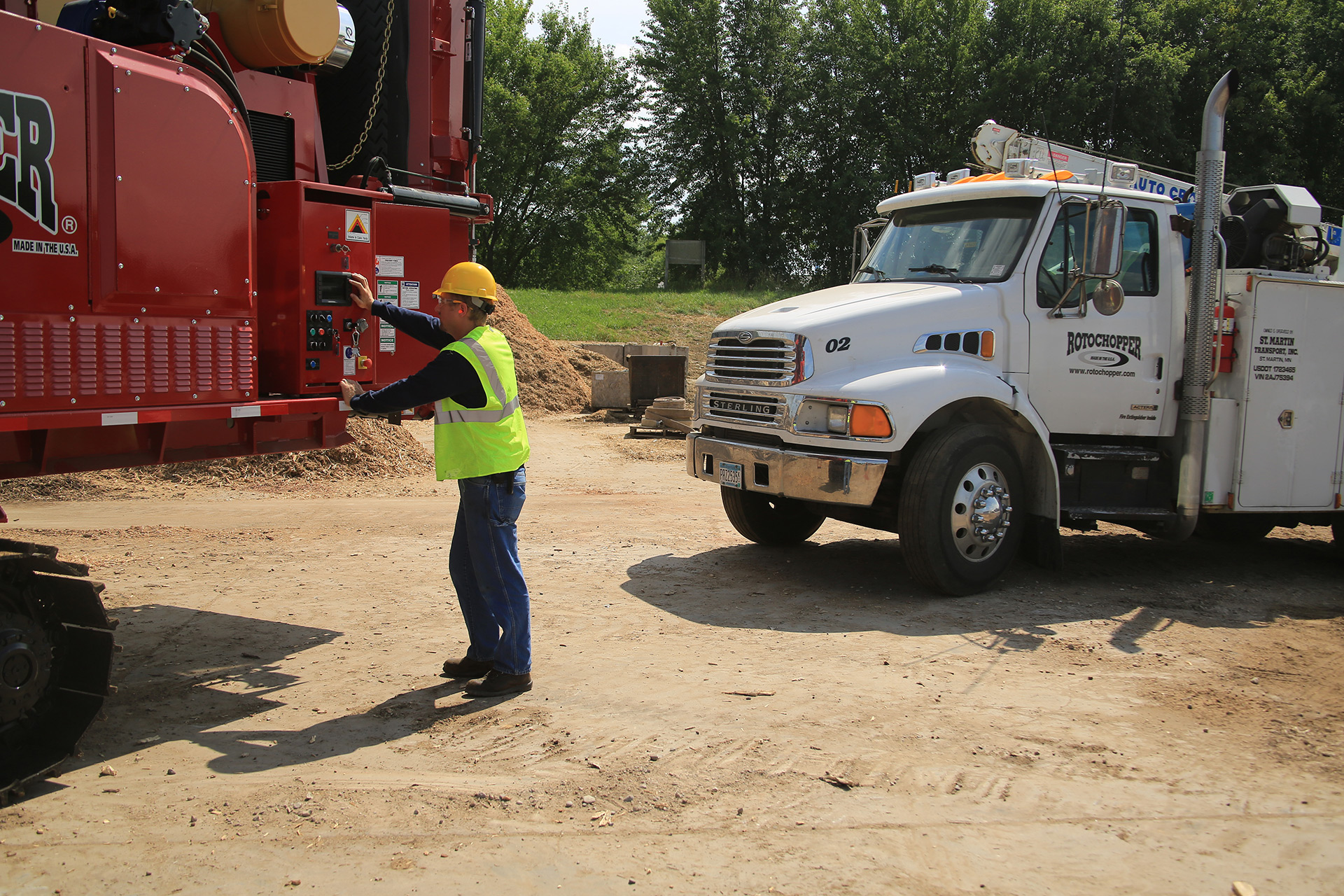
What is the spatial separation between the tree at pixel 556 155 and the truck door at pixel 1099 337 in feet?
132

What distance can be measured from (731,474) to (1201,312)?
12.1 feet

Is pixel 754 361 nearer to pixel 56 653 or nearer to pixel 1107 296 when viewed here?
pixel 1107 296

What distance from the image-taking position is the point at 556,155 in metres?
47.2

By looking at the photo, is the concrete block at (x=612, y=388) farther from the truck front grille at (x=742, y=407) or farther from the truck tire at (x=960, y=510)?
the truck tire at (x=960, y=510)

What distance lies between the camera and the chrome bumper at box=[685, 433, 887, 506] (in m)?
6.70

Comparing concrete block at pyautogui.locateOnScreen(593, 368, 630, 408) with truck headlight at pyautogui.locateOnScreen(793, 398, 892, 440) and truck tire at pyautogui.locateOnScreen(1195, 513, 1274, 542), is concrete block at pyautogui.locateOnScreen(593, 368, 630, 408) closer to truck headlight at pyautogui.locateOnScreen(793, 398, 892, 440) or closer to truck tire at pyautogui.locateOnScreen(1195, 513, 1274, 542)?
truck tire at pyautogui.locateOnScreen(1195, 513, 1274, 542)

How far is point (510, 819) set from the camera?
393cm

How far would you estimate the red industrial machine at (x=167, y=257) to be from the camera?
4.19 m

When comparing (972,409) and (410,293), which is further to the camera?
(972,409)

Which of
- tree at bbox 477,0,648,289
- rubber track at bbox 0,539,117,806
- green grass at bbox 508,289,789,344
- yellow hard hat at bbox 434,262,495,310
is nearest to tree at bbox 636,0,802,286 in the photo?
tree at bbox 477,0,648,289

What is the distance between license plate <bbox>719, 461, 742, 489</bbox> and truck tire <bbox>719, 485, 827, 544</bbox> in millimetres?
929

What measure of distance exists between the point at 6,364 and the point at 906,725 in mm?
4210

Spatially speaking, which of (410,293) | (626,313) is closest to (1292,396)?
(410,293)

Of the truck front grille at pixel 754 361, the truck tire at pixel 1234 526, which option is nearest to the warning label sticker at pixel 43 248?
the truck front grille at pixel 754 361
